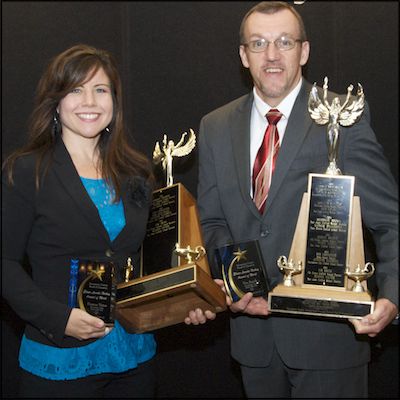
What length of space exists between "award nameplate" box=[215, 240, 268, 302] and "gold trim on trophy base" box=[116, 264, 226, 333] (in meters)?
0.05

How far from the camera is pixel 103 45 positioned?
2.58 meters

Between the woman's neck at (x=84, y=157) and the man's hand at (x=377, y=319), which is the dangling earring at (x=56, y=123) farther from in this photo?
the man's hand at (x=377, y=319)

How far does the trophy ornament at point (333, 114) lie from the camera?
2.05 metres

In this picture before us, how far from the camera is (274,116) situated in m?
2.21

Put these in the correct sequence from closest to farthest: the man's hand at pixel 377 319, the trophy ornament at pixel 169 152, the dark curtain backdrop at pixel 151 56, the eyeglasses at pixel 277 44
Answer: the man's hand at pixel 377 319
the eyeglasses at pixel 277 44
the trophy ornament at pixel 169 152
the dark curtain backdrop at pixel 151 56

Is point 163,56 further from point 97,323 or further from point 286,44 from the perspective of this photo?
point 97,323

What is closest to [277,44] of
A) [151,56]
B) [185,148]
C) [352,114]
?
[352,114]

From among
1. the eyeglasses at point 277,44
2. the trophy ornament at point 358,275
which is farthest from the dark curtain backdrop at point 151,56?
the trophy ornament at point 358,275

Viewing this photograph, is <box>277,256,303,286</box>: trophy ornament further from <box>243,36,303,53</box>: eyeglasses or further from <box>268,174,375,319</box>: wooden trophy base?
<box>243,36,303,53</box>: eyeglasses

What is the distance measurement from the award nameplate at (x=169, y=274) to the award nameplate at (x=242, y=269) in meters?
0.05

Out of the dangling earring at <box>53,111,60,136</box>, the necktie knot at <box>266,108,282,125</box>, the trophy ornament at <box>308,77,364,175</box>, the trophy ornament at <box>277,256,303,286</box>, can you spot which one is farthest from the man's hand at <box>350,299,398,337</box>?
the dangling earring at <box>53,111,60,136</box>

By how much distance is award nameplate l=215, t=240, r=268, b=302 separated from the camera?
2.10m

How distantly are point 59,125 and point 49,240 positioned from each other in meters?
0.39

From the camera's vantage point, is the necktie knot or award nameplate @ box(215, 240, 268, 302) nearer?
award nameplate @ box(215, 240, 268, 302)
